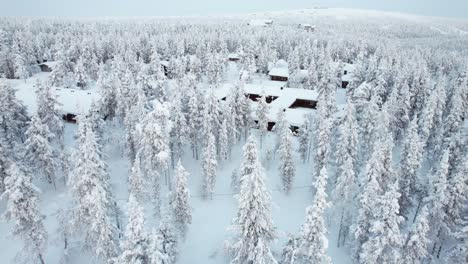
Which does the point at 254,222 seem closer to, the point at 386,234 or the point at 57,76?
the point at 386,234

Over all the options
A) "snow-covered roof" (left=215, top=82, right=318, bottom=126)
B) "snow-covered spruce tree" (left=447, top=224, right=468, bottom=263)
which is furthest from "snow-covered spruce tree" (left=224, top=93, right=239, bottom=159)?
"snow-covered spruce tree" (left=447, top=224, right=468, bottom=263)

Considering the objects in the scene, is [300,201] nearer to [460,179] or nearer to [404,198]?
[404,198]

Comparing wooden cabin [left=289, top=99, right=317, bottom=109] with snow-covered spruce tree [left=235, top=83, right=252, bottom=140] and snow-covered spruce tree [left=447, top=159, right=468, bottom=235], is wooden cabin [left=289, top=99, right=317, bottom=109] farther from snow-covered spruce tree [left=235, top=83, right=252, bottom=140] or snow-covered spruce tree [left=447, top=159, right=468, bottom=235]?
snow-covered spruce tree [left=447, top=159, right=468, bottom=235]

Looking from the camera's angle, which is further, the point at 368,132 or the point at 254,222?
the point at 368,132

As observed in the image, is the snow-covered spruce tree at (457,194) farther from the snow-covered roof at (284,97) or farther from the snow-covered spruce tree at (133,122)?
the snow-covered spruce tree at (133,122)

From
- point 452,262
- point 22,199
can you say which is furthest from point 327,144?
point 22,199

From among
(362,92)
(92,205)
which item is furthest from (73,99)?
(362,92)
